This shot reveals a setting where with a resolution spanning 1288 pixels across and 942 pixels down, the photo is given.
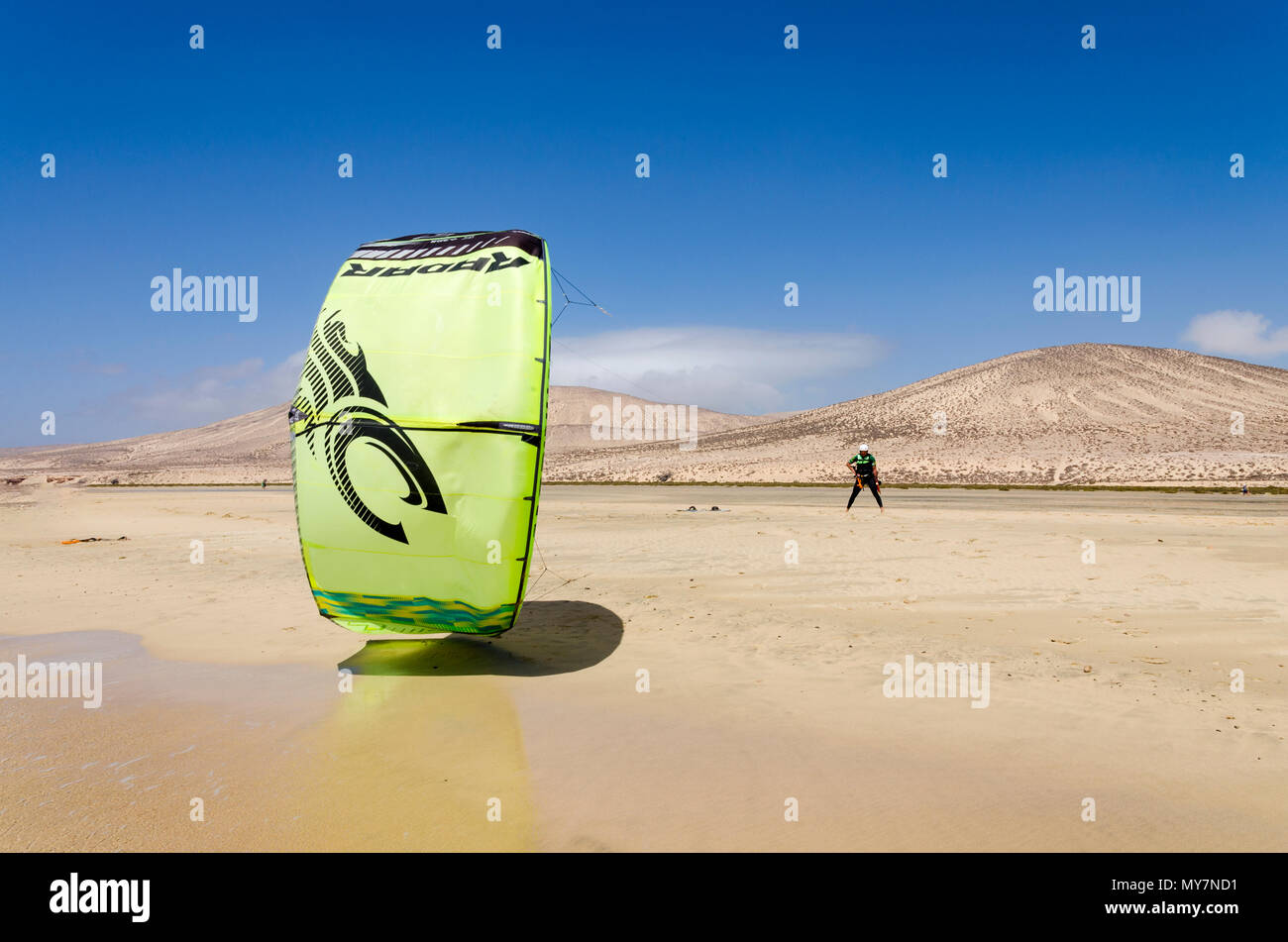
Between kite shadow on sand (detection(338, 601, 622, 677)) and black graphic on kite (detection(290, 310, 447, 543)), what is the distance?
1966 mm

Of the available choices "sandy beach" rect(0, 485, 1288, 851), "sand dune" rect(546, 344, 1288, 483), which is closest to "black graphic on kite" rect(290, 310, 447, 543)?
"sandy beach" rect(0, 485, 1288, 851)

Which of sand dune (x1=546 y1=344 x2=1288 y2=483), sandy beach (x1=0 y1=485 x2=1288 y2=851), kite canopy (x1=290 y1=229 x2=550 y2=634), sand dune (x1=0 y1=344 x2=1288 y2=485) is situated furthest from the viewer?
sand dune (x1=0 y1=344 x2=1288 y2=485)

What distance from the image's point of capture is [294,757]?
5477mm

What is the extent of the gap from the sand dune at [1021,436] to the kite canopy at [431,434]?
160ft

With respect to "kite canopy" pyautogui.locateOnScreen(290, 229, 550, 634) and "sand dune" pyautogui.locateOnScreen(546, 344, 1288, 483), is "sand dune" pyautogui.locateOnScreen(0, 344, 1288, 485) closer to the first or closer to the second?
"sand dune" pyautogui.locateOnScreen(546, 344, 1288, 483)

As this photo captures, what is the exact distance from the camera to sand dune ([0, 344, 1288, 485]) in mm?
52156

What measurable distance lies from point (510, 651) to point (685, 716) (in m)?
2.88

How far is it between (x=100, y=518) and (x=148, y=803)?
87.0 ft

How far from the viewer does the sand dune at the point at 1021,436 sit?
52156mm

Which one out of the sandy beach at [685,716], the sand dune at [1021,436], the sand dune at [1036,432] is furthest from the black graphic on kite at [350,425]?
the sand dune at [1036,432]

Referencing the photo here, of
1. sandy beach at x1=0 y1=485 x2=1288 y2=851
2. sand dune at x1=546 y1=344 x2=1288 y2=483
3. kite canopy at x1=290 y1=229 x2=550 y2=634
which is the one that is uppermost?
sand dune at x1=546 y1=344 x2=1288 y2=483
